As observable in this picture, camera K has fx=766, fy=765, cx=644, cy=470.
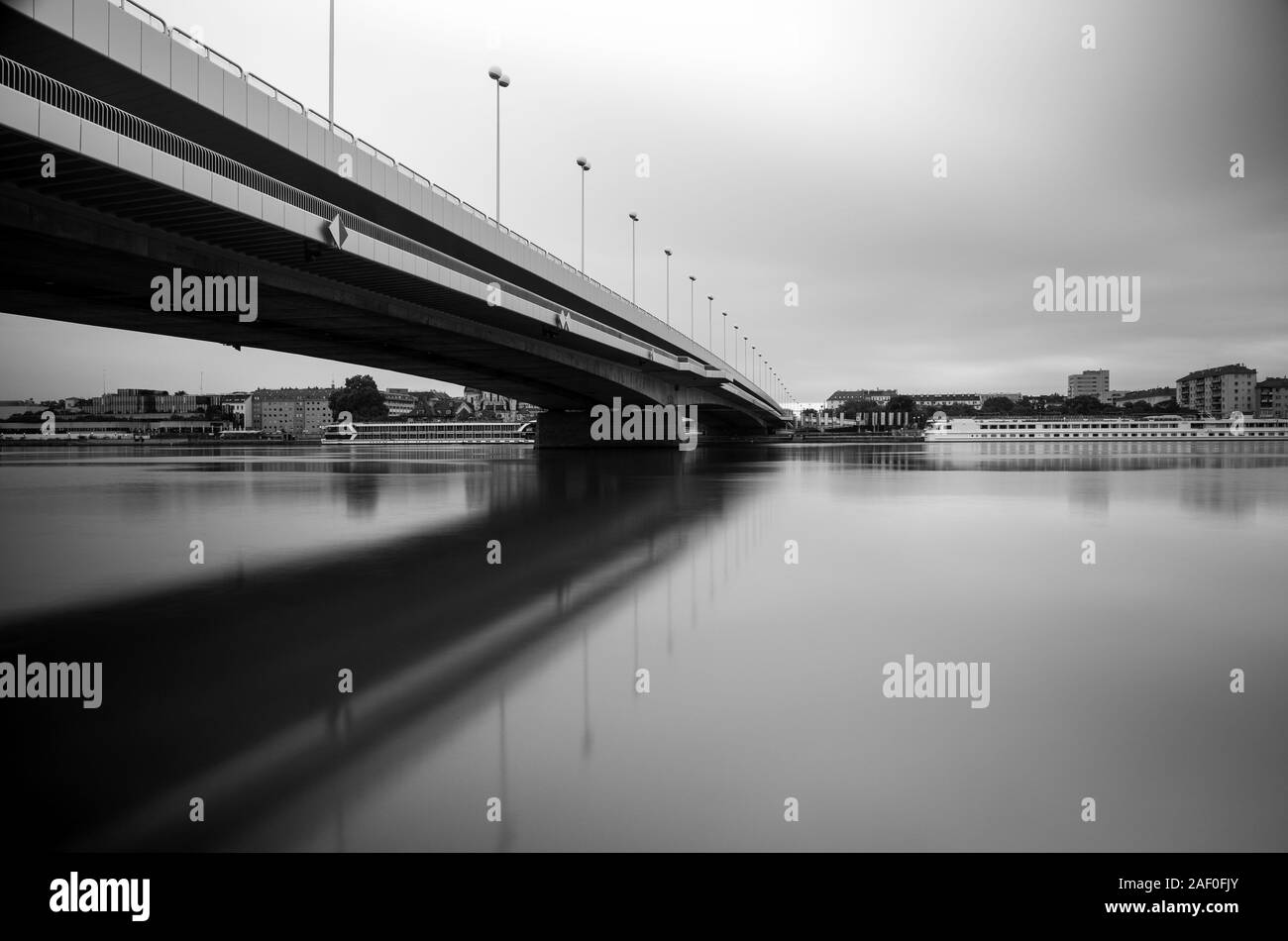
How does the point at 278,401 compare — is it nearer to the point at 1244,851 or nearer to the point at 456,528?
the point at 456,528

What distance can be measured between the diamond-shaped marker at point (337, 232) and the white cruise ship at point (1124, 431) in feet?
372

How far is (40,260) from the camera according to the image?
62.4 ft

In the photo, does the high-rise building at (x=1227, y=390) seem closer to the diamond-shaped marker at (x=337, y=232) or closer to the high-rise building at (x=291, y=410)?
the diamond-shaped marker at (x=337, y=232)

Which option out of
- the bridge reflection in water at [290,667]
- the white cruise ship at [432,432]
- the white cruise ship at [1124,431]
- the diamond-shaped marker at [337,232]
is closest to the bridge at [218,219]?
the diamond-shaped marker at [337,232]

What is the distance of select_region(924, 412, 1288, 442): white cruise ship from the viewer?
117m

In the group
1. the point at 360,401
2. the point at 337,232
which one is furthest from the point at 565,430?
the point at 360,401

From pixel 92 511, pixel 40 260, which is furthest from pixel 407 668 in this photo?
pixel 40 260

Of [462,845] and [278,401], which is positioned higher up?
[278,401]

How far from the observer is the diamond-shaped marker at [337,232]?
746 inches

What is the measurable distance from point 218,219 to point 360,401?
138 m

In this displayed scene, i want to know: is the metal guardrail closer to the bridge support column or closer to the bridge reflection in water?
the bridge reflection in water

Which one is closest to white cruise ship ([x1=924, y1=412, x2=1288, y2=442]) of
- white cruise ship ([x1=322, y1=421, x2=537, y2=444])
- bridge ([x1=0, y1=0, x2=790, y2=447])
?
white cruise ship ([x1=322, y1=421, x2=537, y2=444])

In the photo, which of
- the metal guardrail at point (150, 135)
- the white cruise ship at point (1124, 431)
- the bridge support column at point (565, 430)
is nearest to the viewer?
the metal guardrail at point (150, 135)
